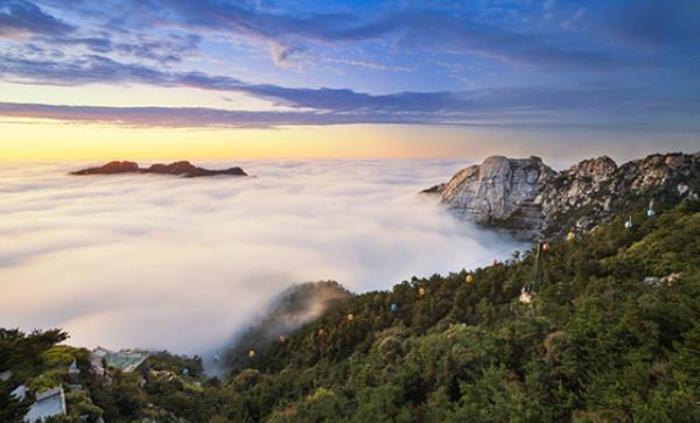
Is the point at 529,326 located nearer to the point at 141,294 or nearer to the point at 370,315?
the point at 370,315

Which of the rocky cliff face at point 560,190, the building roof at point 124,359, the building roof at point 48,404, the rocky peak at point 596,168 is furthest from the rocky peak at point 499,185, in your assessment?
the building roof at point 48,404

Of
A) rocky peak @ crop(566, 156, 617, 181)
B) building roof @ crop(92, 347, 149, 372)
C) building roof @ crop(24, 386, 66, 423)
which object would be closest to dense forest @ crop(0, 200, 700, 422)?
building roof @ crop(24, 386, 66, 423)

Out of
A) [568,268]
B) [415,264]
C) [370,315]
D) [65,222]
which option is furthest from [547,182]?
[65,222]

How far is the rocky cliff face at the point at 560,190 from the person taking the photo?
94562mm

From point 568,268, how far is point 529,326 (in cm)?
1975

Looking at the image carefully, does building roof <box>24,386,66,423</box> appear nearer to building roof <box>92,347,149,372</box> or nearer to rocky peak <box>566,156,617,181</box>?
building roof <box>92,347,149,372</box>

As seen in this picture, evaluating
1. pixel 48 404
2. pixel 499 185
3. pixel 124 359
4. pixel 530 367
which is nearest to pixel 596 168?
pixel 499 185

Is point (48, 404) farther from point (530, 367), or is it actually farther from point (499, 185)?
point (499, 185)

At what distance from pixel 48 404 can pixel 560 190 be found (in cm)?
14441

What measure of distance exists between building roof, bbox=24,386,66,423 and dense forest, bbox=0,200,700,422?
2.64 ft

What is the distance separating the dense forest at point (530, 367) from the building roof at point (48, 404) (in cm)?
80

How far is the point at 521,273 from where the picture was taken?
41156 millimetres

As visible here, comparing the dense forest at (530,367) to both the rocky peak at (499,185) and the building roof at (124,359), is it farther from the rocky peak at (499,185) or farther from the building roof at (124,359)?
the rocky peak at (499,185)

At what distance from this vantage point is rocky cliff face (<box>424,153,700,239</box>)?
94.6 metres
